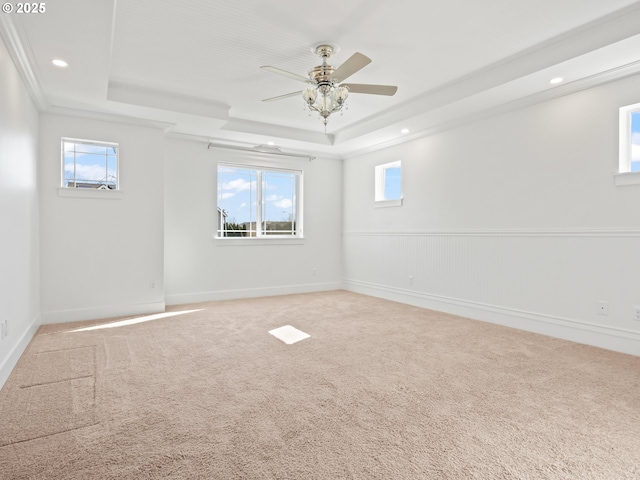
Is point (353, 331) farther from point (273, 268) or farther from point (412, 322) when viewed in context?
point (273, 268)

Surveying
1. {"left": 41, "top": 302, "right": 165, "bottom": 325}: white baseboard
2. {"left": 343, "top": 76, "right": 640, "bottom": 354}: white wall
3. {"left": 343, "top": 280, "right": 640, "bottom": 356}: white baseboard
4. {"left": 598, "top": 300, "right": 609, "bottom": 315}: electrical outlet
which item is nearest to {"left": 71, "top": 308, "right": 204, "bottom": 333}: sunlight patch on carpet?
{"left": 41, "top": 302, "right": 165, "bottom": 325}: white baseboard

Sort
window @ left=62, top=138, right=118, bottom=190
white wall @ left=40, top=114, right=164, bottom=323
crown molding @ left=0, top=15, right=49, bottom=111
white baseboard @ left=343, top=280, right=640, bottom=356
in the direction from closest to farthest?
crown molding @ left=0, top=15, right=49, bottom=111 < white baseboard @ left=343, top=280, right=640, bottom=356 < white wall @ left=40, top=114, right=164, bottom=323 < window @ left=62, top=138, right=118, bottom=190

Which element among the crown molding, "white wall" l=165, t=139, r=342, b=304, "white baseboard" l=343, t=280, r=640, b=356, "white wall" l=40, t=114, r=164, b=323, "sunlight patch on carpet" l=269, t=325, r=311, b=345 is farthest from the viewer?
"white wall" l=165, t=139, r=342, b=304

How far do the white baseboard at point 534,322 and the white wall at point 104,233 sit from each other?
3597 mm

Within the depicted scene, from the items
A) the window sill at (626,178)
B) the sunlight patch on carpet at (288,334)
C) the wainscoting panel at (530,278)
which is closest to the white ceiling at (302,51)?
the window sill at (626,178)

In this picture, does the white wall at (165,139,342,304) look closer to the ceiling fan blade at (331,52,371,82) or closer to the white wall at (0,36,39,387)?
the white wall at (0,36,39,387)

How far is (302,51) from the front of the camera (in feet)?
10.5

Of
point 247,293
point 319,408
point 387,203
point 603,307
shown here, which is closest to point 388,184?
point 387,203

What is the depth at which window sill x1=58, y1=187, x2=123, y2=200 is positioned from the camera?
4168mm

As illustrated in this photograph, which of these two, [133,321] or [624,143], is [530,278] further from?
[133,321]

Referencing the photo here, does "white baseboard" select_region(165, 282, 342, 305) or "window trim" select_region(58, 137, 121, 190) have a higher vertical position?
"window trim" select_region(58, 137, 121, 190)

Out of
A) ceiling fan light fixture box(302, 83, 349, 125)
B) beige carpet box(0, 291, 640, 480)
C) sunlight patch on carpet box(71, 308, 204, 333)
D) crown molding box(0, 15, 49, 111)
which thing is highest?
crown molding box(0, 15, 49, 111)

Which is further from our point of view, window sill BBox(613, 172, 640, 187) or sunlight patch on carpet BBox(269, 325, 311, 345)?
sunlight patch on carpet BBox(269, 325, 311, 345)

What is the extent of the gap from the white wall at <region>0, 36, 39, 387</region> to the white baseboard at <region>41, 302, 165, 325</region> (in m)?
0.24
